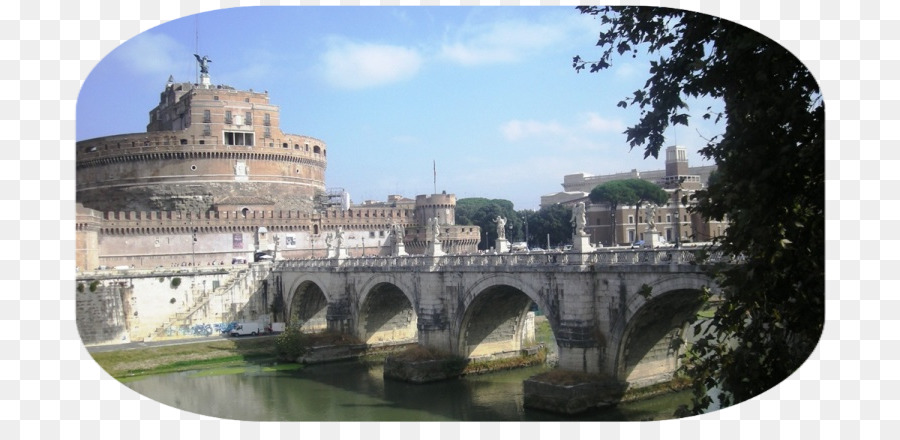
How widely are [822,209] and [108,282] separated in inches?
1164

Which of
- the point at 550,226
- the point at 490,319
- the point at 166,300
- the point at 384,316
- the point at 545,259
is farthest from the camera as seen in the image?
the point at 166,300

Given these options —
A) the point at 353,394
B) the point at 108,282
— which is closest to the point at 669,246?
the point at 353,394

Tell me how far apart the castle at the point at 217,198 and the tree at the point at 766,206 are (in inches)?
1340

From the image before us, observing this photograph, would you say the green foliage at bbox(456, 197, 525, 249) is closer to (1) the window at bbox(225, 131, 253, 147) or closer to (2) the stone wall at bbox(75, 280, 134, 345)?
(1) the window at bbox(225, 131, 253, 147)

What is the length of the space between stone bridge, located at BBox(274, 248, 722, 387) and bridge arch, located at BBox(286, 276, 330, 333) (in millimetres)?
874

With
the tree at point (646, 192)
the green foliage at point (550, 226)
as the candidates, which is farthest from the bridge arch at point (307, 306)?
the tree at point (646, 192)

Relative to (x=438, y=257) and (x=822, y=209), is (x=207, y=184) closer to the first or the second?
(x=438, y=257)

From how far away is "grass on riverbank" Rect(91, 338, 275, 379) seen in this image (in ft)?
88.2

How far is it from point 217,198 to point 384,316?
18.2 m

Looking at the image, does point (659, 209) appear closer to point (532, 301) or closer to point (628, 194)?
point (628, 194)

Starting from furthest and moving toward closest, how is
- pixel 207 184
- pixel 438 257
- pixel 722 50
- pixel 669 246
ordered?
A: 1. pixel 207 184
2. pixel 438 257
3. pixel 669 246
4. pixel 722 50

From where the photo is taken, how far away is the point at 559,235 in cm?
2725

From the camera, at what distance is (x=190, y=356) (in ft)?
95.1

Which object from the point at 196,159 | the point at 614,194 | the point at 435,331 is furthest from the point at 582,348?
the point at 196,159
